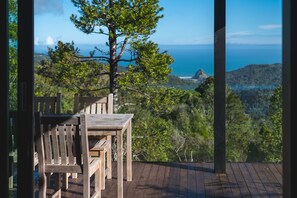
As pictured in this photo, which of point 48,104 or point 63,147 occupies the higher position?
point 48,104

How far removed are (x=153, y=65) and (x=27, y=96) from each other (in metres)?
4.23

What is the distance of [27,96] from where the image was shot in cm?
258

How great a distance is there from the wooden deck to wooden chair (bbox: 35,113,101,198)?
777 mm

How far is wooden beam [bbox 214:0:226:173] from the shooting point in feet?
18.4

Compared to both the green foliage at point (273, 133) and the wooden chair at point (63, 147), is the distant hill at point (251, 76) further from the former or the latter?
the wooden chair at point (63, 147)

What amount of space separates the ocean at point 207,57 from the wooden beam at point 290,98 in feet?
10.3

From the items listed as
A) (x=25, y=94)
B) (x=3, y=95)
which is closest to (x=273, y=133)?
(x=25, y=94)

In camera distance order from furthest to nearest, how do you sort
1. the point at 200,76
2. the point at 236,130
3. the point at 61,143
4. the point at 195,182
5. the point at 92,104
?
1. the point at 200,76
2. the point at 236,130
3. the point at 92,104
4. the point at 195,182
5. the point at 61,143

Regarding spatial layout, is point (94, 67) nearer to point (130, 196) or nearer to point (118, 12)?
point (118, 12)

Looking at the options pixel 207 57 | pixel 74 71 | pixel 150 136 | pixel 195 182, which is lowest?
pixel 195 182

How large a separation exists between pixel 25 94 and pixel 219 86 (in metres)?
3.39

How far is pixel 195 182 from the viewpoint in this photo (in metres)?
5.25

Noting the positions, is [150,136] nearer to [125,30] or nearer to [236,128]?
[236,128]

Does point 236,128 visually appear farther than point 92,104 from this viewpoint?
Yes
